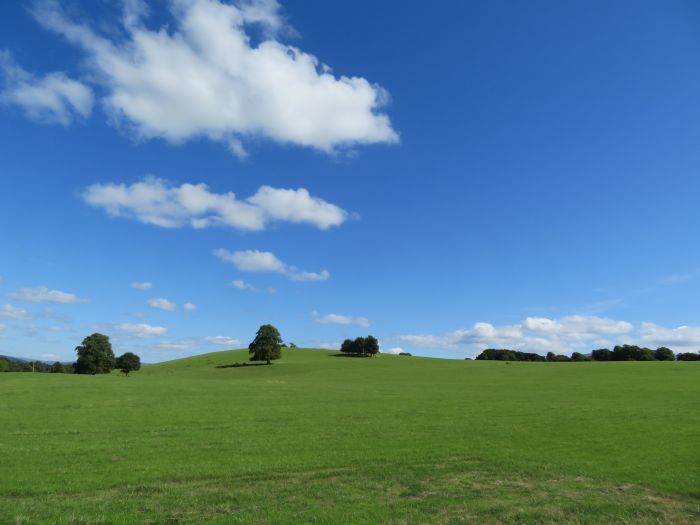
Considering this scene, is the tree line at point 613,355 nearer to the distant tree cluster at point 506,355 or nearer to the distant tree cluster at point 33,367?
the distant tree cluster at point 506,355

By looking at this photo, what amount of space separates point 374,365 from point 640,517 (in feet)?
335

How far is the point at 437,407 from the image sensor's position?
38188 mm

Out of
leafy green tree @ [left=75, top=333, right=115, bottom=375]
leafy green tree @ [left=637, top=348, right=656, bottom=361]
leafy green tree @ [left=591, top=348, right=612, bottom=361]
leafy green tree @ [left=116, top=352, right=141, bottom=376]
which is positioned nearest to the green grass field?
leafy green tree @ [left=75, top=333, right=115, bottom=375]

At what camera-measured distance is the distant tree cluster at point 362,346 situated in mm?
139125

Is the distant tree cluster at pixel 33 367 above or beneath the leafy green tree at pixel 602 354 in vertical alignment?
beneath

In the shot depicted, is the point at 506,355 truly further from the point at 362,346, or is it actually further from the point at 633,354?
the point at 362,346

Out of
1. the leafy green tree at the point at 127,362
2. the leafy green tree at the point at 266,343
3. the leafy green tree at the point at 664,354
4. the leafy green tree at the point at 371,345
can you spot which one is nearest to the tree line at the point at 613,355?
the leafy green tree at the point at 664,354

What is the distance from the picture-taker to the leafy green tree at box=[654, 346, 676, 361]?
13807cm

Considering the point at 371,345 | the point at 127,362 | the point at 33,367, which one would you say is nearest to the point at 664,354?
the point at 371,345

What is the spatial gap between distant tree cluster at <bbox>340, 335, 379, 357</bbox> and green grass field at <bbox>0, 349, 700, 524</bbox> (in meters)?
97.8

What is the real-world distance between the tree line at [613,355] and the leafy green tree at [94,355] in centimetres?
11802

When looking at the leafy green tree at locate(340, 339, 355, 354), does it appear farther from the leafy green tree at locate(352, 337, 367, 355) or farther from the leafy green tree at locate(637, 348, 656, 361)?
the leafy green tree at locate(637, 348, 656, 361)

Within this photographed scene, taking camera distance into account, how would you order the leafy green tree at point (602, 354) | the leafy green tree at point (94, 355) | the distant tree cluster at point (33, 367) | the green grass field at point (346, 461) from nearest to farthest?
1. the green grass field at point (346, 461)
2. the leafy green tree at point (94, 355)
3. the distant tree cluster at point (33, 367)
4. the leafy green tree at point (602, 354)

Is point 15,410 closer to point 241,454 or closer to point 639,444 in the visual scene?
point 241,454
